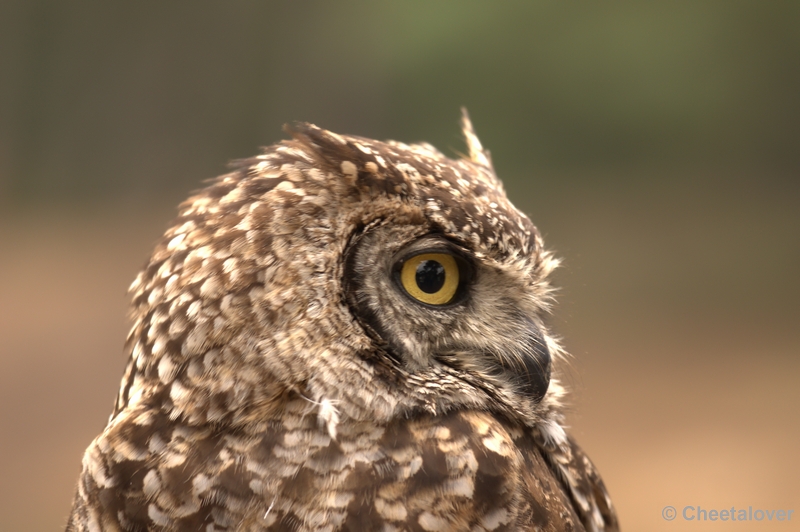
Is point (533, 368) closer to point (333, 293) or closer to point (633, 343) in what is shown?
point (333, 293)

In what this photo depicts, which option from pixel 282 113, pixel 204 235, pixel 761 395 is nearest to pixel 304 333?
pixel 204 235

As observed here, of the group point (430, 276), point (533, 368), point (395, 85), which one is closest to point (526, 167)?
point (395, 85)

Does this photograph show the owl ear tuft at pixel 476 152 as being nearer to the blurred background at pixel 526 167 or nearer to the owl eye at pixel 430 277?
the owl eye at pixel 430 277

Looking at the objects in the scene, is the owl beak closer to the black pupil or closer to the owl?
the owl

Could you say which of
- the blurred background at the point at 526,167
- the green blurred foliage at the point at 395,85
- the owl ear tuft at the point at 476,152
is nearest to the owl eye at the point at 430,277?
the owl ear tuft at the point at 476,152

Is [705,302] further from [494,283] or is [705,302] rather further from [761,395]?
[494,283]

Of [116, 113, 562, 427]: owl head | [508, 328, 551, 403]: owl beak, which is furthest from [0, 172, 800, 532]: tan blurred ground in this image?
[116, 113, 562, 427]: owl head
